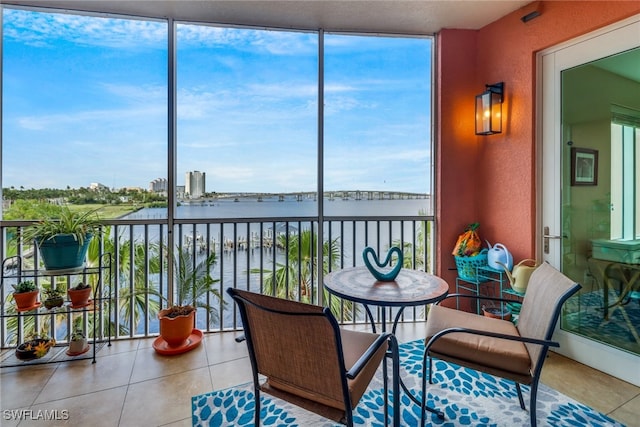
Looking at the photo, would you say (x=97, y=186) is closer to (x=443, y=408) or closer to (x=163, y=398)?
(x=163, y=398)

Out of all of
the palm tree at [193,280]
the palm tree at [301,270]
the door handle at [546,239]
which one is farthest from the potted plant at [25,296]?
the door handle at [546,239]

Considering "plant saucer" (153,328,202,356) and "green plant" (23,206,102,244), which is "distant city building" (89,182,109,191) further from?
"plant saucer" (153,328,202,356)

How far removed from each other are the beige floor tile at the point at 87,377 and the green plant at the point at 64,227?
89 centimetres

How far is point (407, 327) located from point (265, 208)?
171 cm

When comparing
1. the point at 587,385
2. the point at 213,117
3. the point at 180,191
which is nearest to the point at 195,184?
the point at 180,191

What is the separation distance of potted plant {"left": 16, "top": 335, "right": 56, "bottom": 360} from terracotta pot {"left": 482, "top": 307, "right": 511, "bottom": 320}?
11.2ft

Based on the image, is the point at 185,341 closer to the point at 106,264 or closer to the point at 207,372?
the point at 207,372

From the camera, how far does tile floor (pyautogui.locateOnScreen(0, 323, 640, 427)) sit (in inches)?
68.6

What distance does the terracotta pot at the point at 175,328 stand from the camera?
2395mm

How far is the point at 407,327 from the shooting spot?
2881 mm

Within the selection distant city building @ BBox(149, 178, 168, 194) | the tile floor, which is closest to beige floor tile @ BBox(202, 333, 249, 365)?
the tile floor

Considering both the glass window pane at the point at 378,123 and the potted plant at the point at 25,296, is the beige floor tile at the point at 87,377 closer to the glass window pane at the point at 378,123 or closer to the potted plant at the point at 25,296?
the potted plant at the point at 25,296

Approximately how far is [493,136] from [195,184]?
8.89 ft

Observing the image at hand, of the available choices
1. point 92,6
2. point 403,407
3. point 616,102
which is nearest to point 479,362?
point 403,407
